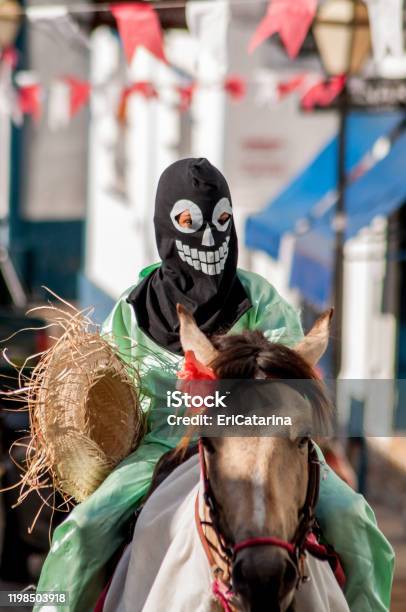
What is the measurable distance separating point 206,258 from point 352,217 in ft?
21.2

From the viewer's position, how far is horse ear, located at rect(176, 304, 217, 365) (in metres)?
3.41

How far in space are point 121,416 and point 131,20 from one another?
5.41m

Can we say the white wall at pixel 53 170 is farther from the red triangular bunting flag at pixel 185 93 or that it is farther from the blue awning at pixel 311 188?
the blue awning at pixel 311 188

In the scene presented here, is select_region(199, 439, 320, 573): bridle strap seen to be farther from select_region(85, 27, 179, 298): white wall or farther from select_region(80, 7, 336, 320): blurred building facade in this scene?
select_region(85, 27, 179, 298): white wall

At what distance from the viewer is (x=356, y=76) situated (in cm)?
1004

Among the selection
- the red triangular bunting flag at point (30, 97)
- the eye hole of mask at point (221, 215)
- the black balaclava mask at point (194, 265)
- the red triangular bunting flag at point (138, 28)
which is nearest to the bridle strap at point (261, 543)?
the black balaclava mask at point (194, 265)

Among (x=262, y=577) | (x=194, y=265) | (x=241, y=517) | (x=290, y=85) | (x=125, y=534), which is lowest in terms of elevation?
(x=125, y=534)

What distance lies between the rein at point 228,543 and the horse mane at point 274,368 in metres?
0.09

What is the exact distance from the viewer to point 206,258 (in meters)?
4.39

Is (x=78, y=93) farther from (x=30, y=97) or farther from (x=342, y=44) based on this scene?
(x=342, y=44)

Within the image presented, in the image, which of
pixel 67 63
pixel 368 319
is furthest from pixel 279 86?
pixel 67 63

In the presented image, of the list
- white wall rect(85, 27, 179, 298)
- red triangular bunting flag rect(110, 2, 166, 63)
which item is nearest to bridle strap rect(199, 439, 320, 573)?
red triangular bunting flag rect(110, 2, 166, 63)

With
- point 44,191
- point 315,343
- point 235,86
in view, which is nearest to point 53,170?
point 44,191

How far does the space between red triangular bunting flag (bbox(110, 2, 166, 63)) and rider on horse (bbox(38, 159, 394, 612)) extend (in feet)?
14.4
